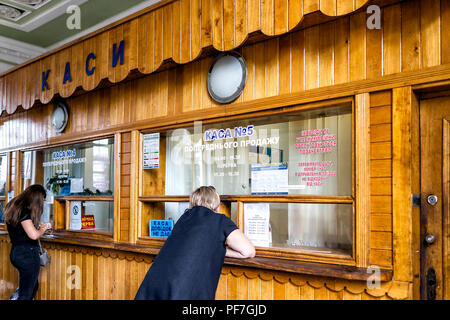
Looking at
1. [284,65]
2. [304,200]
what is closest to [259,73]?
[284,65]

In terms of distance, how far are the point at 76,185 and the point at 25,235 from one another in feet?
2.49

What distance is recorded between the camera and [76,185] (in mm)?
4191

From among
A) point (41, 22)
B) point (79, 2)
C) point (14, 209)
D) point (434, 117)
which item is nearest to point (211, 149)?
point (434, 117)

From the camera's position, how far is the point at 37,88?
4109 mm

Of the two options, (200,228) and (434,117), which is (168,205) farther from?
(434,117)

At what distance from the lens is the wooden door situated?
2143 millimetres

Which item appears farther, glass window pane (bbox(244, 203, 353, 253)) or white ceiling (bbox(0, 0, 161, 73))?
white ceiling (bbox(0, 0, 161, 73))

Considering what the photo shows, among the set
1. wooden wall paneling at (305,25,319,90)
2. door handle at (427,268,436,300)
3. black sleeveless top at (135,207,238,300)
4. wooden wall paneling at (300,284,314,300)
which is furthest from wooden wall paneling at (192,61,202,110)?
door handle at (427,268,436,300)

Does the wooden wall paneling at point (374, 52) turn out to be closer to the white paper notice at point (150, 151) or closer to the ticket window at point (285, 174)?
the ticket window at point (285, 174)

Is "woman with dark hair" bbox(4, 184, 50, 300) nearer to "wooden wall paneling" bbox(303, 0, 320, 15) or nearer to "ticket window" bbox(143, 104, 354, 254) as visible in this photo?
"ticket window" bbox(143, 104, 354, 254)

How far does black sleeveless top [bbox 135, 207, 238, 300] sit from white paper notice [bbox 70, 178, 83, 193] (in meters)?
2.26

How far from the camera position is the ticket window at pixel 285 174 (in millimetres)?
2458

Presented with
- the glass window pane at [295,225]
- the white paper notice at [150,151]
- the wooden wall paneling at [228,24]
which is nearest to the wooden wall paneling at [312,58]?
the wooden wall paneling at [228,24]

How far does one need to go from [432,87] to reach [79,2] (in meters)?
4.19
